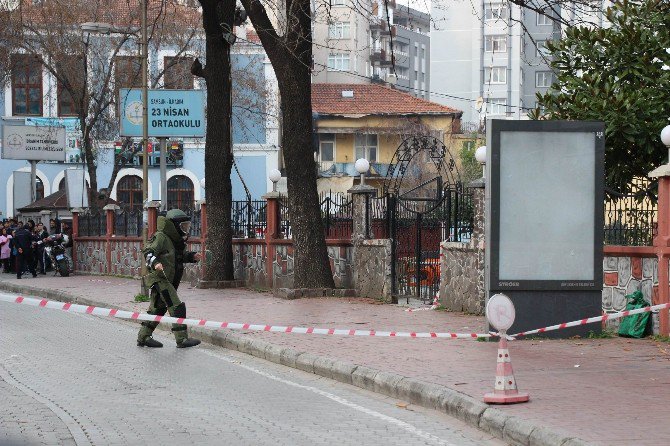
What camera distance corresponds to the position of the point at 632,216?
599 inches

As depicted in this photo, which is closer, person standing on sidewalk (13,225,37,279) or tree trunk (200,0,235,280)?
tree trunk (200,0,235,280)

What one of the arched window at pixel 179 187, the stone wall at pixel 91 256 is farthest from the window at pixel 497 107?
the stone wall at pixel 91 256

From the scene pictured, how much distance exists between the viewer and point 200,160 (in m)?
56.7

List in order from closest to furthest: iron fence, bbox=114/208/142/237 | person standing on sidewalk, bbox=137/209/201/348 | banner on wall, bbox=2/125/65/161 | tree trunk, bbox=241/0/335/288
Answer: person standing on sidewalk, bbox=137/209/201/348
tree trunk, bbox=241/0/335/288
iron fence, bbox=114/208/142/237
banner on wall, bbox=2/125/65/161

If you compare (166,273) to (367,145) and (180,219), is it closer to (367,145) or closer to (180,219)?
(180,219)

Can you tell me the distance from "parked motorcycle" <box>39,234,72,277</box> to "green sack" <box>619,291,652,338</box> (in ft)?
77.9

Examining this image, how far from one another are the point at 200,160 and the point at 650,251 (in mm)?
43094

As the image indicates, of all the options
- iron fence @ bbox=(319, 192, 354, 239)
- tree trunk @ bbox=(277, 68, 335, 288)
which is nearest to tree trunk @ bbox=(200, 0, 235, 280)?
iron fence @ bbox=(319, 192, 354, 239)

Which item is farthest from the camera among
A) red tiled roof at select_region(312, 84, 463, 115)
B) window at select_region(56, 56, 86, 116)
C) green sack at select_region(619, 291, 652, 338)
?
red tiled roof at select_region(312, 84, 463, 115)

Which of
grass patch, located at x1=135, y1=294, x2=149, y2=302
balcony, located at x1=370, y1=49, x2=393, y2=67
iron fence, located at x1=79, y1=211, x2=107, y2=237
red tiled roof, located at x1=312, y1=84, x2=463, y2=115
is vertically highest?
balcony, located at x1=370, y1=49, x2=393, y2=67

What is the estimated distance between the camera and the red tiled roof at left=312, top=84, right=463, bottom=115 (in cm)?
6850

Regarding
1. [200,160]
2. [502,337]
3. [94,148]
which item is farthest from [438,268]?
[200,160]

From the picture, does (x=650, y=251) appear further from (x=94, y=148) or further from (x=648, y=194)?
(x=94, y=148)

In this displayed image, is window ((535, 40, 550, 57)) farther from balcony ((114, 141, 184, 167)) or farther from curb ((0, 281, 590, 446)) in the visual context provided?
balcony ((114, 141, 184, 167))
